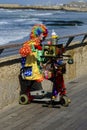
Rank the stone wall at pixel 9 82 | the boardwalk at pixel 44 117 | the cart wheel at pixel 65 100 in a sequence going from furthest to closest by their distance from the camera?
1. the cart wheel at pixel 65 100
2. the stone wall at pixel 9 82
3. the boardwalk at pixel 44 117

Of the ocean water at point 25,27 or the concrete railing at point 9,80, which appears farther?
the ocean water at point 25,27

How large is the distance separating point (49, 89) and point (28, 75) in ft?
6.18

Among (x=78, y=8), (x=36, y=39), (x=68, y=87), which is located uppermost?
(x=36, y=39)

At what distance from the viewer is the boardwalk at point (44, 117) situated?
25.8 feet

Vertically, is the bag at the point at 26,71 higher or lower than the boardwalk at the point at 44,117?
higher

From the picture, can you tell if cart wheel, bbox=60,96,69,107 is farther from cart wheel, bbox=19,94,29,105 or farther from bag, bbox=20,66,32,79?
bag, bbox=20,66,32,79

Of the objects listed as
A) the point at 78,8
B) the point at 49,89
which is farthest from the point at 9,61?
the point at 78,8

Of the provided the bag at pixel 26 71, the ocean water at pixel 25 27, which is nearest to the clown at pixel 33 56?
the bag at pixel 26 71

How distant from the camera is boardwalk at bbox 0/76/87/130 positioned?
7.88 metres

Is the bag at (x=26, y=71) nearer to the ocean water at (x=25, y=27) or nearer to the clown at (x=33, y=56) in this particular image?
the clown at (x=33, y=56)

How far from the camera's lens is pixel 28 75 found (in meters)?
9.09

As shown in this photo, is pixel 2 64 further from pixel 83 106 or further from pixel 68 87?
pixel 68 87

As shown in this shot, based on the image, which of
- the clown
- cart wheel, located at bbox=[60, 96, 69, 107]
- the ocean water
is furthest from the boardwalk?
the ocean water

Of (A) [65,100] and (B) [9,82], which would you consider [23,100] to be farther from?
(A) [65,100]
